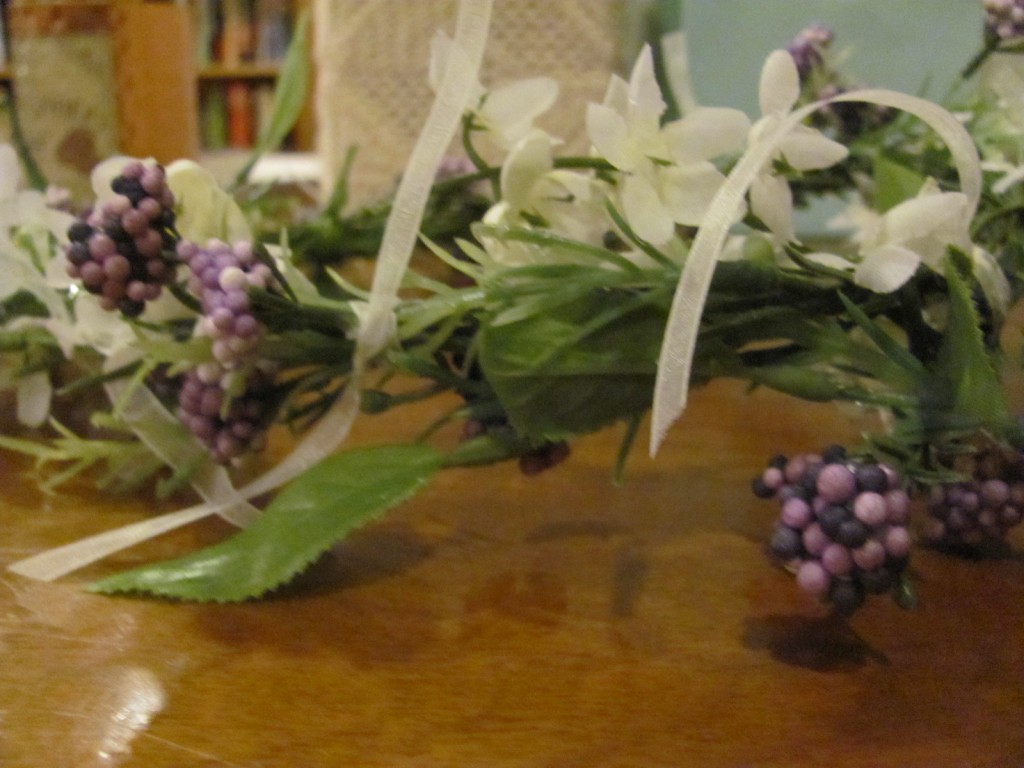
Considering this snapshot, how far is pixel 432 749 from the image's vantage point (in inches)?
9.1

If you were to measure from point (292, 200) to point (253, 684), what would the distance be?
408 millimetres

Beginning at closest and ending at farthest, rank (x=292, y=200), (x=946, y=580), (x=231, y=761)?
(x=231, y=761) < (x=946, y=580) < (x=292, y=200)

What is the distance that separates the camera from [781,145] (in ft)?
0.95

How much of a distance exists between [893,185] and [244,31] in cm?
240

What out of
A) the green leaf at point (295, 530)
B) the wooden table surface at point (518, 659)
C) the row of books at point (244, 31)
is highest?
the row of books at point (244, 31)

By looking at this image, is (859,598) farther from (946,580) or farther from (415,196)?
A: (415,196)

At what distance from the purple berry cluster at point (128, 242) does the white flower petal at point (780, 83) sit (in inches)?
8.1

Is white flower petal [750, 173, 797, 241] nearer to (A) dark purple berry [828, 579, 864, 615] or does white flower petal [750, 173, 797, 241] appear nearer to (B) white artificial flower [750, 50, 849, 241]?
(B) white artificial flower [750, 50, 849, 241]

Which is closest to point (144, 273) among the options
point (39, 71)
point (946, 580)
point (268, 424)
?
point (268, 424)

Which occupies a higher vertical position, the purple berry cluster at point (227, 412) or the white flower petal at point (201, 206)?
the white flower petal at point (201, 206)

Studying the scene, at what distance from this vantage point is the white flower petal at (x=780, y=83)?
0.29 metres

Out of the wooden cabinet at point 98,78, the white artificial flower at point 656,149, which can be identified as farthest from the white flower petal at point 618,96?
the wooden cabinet at point 98,78

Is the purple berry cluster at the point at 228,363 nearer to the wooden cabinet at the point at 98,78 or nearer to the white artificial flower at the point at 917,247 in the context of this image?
the white artificial flower at the point at 917,247

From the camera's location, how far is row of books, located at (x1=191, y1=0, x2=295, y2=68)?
7.77 feet
